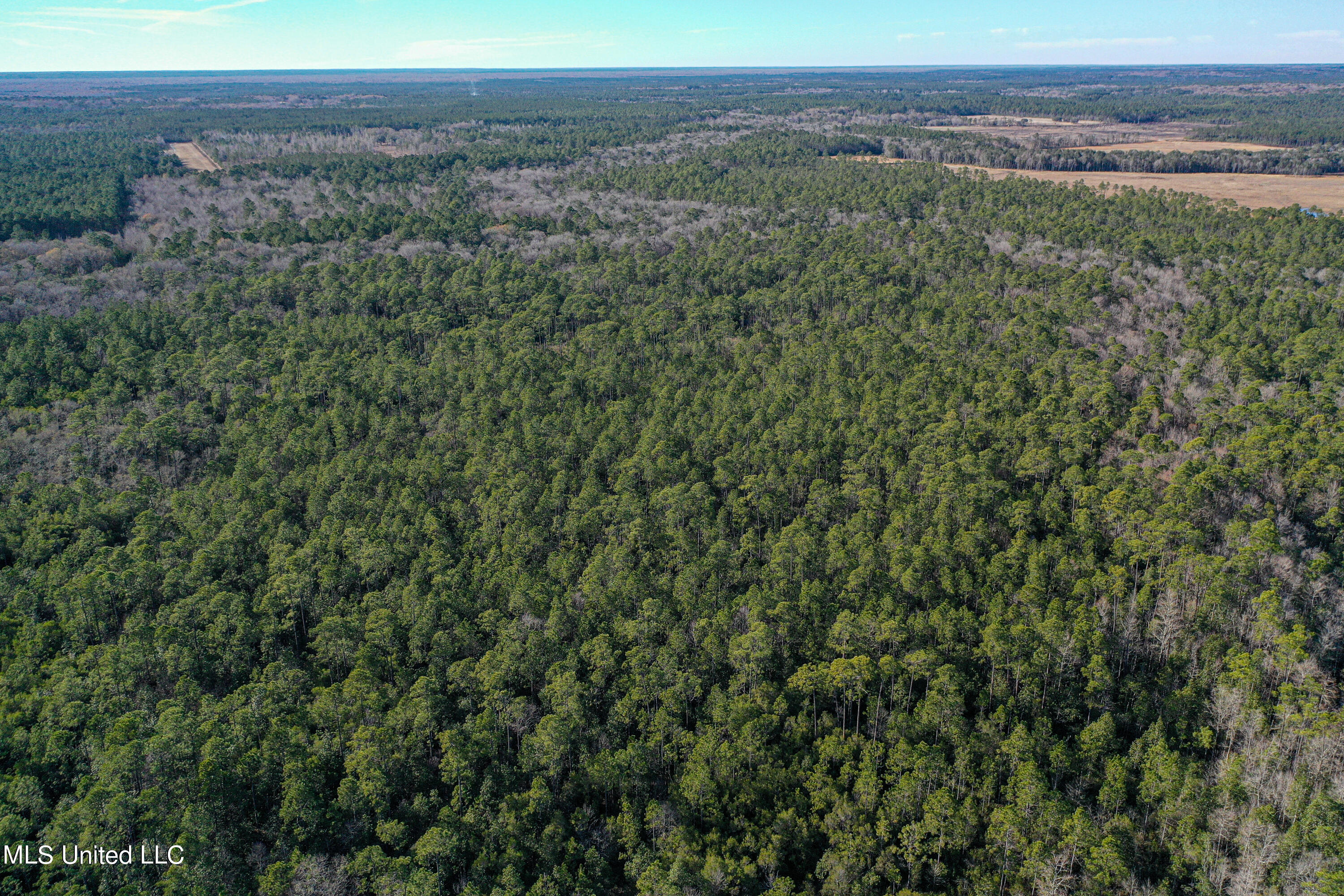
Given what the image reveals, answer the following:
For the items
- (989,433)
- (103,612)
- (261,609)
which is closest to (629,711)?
(261,609)

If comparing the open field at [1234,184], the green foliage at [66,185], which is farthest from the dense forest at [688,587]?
the open field at [1234,184]

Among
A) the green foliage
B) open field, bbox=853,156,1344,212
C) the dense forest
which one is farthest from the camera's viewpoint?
open field, bbox=853,156,1344,212

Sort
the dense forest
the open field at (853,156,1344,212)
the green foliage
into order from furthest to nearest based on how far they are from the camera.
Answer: the open field at (853,156,1344,212)
the green foliage
the dense forest

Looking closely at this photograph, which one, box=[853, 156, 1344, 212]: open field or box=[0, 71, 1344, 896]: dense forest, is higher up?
box=[853, 156, 1344, 212]: open field

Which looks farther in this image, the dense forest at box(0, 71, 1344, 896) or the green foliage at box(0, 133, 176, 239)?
the green foliage at box(0, 133, 176, 239)

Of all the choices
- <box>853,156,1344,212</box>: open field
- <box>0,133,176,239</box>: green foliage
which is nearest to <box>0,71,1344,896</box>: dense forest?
<box>0,133,176,239</box>: green foliage

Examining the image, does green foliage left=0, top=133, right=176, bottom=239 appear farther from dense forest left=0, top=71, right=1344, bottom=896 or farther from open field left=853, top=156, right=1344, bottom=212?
open field left=853, top=156, right=1344, bottom=212

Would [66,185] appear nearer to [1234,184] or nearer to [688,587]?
[688,587]

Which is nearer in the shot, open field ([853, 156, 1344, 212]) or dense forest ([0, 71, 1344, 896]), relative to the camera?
dense forest ([0, 71, 1344, 896])
